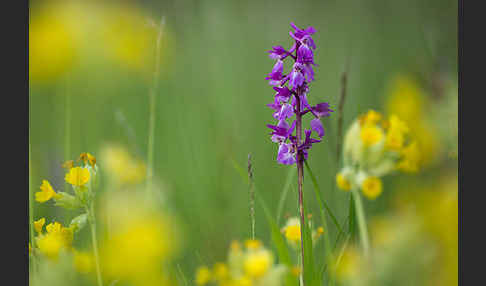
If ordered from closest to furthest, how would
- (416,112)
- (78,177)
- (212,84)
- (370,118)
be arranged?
(78,177)
(370,118)
(416,112)
(212,84)

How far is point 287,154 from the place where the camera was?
917mm

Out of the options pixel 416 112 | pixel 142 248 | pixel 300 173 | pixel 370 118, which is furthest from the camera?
pixel 416 112

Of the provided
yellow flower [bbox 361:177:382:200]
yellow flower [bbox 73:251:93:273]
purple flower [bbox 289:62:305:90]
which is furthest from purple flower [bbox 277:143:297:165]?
yellow flower [bbox 73:251:93:273]

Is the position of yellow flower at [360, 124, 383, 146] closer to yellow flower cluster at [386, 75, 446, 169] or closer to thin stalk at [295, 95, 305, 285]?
yellow flower cluster at [386, 75, 446, 169]

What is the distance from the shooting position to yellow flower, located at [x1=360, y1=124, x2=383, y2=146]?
3.58 feet

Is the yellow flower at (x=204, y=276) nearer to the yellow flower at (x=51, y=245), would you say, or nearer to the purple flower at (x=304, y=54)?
the yellow flower at (x=51, y=245)

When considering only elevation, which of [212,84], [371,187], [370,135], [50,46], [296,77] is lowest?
[371,187]

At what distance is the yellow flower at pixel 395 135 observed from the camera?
3.66 ft

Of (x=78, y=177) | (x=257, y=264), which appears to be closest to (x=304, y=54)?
(x=257, y=264)

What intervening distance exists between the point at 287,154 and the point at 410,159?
388mm

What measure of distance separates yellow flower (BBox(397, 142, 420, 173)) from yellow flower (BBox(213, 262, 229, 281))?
0.49 meters

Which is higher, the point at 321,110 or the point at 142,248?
the point at 321,110

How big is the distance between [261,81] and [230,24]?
298 mm

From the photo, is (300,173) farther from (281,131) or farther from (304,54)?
(304,54)
